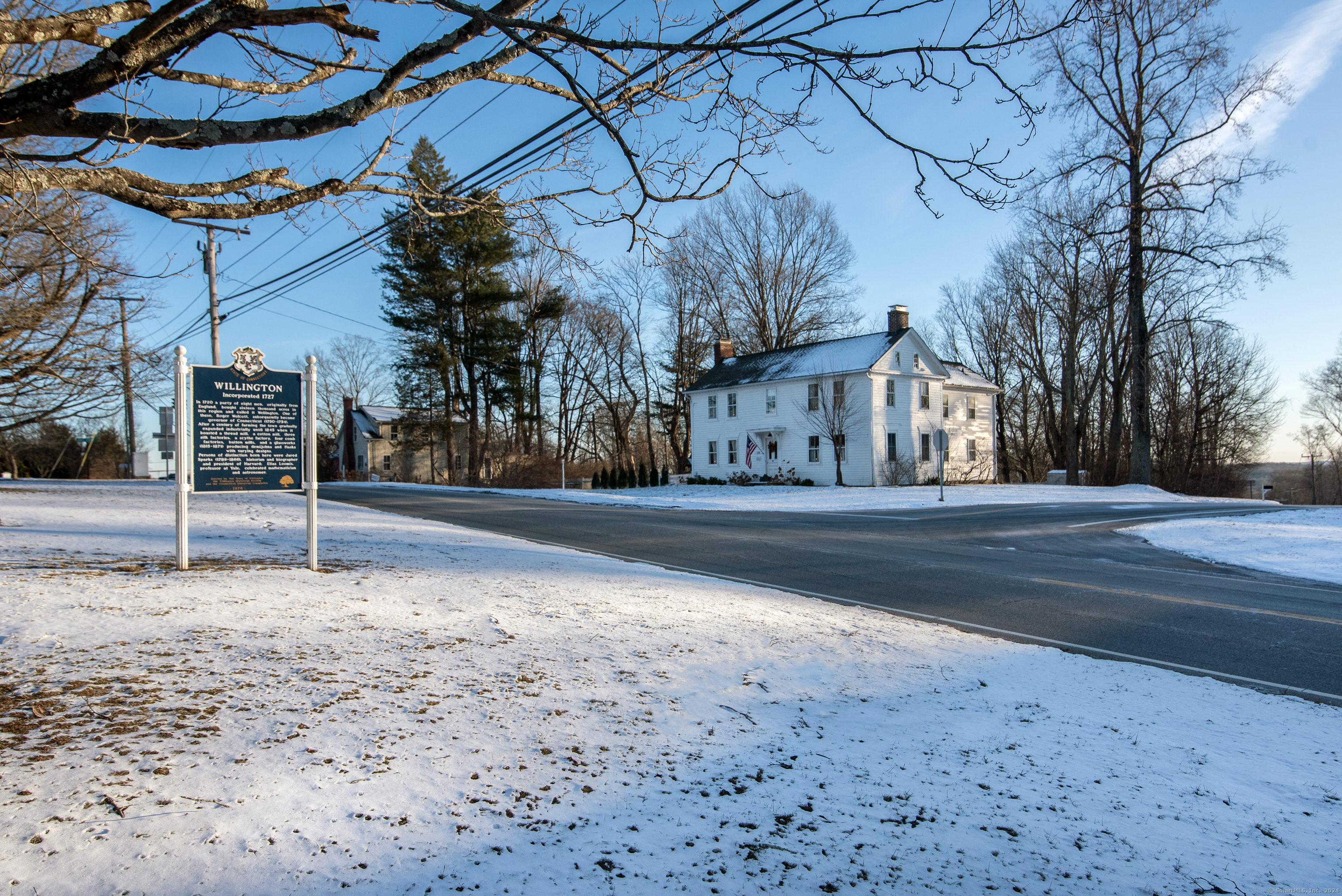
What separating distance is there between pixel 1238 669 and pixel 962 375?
142ft

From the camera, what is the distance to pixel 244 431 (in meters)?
8.03

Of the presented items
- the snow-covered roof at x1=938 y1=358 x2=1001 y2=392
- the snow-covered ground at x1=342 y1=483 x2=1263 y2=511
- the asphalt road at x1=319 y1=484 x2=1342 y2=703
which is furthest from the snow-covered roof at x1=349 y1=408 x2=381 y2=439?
the asphalt road at x1=319 y1=484 x2=1342 y2=703

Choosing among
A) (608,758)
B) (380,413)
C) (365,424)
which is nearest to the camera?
(608,758)

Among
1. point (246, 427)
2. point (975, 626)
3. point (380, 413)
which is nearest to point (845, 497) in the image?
point (975, 626)

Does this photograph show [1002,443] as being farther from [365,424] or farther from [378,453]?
[365,424]

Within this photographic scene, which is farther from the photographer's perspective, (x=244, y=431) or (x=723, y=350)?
(x=723, y=350)

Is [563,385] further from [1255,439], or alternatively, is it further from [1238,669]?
[1238,669]

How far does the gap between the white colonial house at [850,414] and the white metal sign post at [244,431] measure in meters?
30.4

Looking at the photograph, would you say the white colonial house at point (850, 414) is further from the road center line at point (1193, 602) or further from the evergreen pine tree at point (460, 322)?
the road center line at point (1193, 602)

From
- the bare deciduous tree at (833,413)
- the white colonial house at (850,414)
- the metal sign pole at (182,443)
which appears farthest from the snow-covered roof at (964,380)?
the metal sign pole at (182,443)

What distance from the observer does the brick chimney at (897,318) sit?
39.8 metres

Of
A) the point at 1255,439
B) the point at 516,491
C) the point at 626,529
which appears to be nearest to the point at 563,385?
the point at 516,491

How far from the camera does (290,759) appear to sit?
11.2 ft

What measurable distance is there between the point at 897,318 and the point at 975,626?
3478 cm
